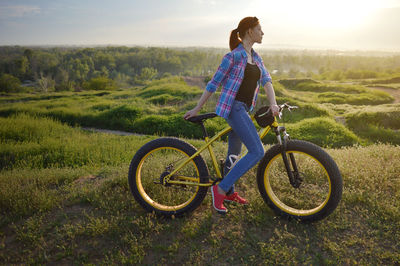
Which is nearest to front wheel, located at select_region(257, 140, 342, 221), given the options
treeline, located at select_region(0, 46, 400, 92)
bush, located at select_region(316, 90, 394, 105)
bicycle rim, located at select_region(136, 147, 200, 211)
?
bicycle rim, located at select_region(136, 147, 200, 211)

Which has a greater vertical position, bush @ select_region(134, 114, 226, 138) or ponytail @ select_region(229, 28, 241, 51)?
ponytail @ select_region(229, 28, 241, 51)

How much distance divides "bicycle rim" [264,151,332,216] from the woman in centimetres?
49

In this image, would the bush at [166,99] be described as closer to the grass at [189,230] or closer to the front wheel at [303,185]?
the grass at [189,230]

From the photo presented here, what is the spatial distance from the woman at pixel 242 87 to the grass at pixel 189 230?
727mm

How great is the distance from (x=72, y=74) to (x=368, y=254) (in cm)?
12224

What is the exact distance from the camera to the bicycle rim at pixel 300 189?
3.50 metres

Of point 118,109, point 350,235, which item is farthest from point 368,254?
point 118,109

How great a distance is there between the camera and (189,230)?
10.9 ft

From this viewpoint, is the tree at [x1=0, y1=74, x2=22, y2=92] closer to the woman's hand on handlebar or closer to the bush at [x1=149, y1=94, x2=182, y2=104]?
the bush at [x1=149, y1=94, x2=182, y2=104]

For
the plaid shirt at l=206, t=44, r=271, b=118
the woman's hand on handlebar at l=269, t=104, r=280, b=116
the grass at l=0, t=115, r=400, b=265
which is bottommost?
the grass at l=0, t=115, r=400, b=265

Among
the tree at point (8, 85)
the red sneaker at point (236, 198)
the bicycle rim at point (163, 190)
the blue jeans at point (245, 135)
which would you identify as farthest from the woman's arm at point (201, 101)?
the tree at point (8, 85)

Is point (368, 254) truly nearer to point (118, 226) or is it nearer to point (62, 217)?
point (118, 226)

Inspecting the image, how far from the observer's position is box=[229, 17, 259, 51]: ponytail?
3.09 metres

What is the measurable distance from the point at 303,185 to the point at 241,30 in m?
2.85
